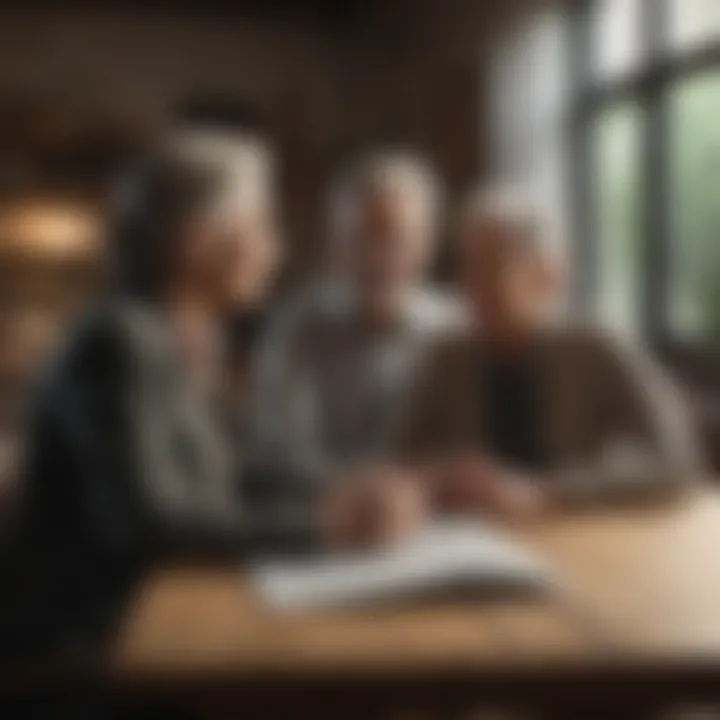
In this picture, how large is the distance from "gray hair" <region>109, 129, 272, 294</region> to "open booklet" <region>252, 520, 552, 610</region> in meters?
0.12

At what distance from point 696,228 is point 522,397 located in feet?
0.31

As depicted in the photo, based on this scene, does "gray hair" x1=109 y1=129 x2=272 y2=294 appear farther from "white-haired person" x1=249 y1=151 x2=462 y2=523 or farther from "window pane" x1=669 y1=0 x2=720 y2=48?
"window pane" x1=669 y1=0 x2=720 y2=48

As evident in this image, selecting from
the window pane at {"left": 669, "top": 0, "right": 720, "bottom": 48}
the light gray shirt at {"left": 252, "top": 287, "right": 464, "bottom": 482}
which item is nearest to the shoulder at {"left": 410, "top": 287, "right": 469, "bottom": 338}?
the light gray shirt at {"left": 252, "top": 287, "right": 464, "bottom": 482}

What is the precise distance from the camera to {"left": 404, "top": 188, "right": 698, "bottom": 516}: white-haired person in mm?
463

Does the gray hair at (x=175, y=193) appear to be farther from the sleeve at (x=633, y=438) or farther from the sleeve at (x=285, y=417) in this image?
the sleeve at (x=633, y=438)

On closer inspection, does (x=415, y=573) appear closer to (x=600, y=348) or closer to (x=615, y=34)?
(x=600, y=348)

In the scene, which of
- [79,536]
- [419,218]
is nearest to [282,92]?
[419,218]

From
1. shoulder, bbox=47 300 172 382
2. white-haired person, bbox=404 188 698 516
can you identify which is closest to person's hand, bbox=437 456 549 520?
white-haired person, bbox=404 188 698 516

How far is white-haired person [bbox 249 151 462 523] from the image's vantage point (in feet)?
1.48

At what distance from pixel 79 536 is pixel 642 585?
0.67ft

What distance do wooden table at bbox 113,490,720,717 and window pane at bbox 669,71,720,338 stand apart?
0.29 feet

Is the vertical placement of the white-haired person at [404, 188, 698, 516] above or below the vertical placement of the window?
below

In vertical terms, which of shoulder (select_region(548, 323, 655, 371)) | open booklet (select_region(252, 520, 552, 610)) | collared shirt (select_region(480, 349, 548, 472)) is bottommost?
open booklet (select_region(252, 520, 552, 610))

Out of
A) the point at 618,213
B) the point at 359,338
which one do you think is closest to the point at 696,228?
the point at 618,213
